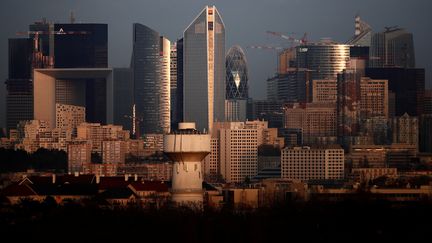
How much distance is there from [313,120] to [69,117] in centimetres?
1574

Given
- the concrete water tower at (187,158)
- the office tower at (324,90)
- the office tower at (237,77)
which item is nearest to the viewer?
the concrete water tower at (187,158)

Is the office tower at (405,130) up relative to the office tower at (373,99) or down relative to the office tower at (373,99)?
down

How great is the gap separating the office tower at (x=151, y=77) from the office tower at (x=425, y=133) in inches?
869

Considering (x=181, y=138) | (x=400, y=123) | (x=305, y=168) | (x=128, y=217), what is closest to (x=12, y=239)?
(x=128, y=217)

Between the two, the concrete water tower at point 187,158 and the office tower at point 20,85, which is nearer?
the concrete water tower at point 187,158

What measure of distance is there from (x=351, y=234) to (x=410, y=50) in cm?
9390

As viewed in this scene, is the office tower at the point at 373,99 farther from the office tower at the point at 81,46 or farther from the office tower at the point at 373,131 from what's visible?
the office tower at the point at 81,46

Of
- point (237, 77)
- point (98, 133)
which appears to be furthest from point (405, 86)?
point (98, 133)

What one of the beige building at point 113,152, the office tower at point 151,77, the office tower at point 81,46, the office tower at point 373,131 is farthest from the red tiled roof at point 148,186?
the office tower at point 151,77

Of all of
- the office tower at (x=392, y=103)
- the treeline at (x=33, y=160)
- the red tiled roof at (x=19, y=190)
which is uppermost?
the office tower at (x=392, y=103)

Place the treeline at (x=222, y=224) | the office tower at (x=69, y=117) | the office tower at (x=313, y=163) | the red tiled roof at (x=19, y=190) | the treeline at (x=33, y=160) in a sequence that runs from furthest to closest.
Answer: the office tower at (x=69, y=117), the office tower at (x=313, y=163), the treeline at (x=33, y=160), the red tiled roof at (x=19, y=190), the treeline at (x=222, y=224)

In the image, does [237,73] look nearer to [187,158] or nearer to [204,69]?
[204,69]

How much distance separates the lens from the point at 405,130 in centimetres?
12200

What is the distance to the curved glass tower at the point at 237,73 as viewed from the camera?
149000 millimetres
